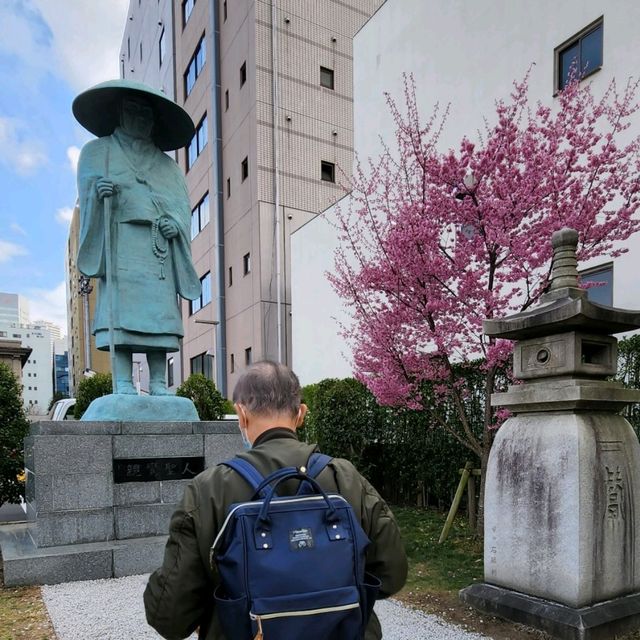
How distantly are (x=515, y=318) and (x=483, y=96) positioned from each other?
6.39m

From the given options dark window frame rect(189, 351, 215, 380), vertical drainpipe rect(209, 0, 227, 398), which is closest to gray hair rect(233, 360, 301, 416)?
vertical drainpipe rect(209, 0, 227, 398)

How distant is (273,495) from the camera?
1.42 meters

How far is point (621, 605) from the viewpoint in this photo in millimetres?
3793

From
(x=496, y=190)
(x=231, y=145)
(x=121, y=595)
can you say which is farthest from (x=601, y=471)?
(x=231, y=145)

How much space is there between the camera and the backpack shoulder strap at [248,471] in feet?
4.81

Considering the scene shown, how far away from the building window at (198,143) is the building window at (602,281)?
668 inches

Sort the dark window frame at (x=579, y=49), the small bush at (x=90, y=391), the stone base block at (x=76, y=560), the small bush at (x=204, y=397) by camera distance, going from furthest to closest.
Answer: the small bush at (x=90, y=391), the small bush at (x=204, y=397), the dark window frame at (x=579, y=49), the stone base block at (x=76, y=560)

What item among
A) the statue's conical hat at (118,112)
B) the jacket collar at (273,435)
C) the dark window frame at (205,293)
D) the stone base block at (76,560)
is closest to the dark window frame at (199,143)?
the dark window frame at (205,293)

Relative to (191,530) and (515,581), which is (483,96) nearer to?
(515,581)

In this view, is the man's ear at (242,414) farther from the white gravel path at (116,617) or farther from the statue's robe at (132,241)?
the statue's robe at (132,241)

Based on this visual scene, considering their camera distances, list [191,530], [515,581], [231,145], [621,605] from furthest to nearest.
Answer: [231,145], [515,581], [621,605], [191,530]

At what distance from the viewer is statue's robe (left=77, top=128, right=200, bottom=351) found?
575 centimetres

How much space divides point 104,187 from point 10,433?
3092 millimetres

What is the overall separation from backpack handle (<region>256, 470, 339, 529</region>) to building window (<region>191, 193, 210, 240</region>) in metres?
20.2
